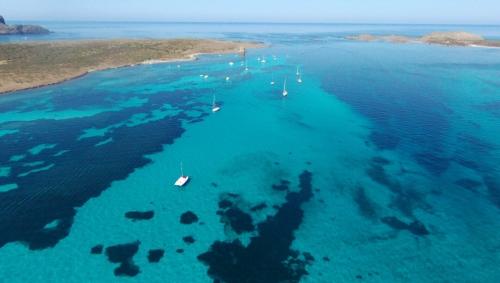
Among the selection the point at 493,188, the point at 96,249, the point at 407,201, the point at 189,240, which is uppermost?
the point at 493,188

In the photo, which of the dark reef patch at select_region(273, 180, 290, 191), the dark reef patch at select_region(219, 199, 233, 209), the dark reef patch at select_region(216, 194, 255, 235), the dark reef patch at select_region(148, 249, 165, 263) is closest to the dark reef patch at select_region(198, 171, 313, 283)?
the dark reef patch at select_region(216, 194, 255, 235)

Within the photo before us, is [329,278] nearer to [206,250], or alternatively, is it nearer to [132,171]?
[206,250]

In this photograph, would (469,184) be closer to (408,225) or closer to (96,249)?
(408,225)

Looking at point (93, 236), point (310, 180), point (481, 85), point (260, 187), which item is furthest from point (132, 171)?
point (481, 85)

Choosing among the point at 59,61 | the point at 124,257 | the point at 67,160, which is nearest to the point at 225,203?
the point at 124,257

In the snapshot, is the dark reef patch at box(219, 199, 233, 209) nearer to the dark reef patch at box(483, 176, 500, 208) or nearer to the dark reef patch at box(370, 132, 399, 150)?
the dark reef patch at box(370, 132, 399, 150)
